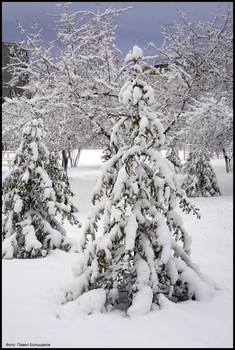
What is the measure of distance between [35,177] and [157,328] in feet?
16.3

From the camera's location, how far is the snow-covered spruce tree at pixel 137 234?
18.5 ft

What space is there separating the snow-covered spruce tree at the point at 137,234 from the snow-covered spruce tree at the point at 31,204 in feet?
10.2

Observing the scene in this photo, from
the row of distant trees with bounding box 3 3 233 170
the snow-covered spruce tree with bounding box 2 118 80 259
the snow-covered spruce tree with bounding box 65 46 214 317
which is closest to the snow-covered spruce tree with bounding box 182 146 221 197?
the row of distant trees with bounding box 3 3 233 170

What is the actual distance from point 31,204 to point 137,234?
4.03 metres

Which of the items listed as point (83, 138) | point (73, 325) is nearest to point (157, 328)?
point (73, 325)

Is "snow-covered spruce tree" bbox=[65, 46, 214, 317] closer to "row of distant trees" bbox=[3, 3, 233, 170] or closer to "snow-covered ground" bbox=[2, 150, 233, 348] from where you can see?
"snow-covered ground" bbox=[2, 150, 233, 348]

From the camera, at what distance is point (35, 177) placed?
9.23 m

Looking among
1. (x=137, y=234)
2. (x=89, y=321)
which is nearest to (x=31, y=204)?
(x=137, y=234)

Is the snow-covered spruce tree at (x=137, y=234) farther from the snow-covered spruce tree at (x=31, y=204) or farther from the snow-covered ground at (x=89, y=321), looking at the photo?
the snow-covered spruce tree at (x=31, y=204)

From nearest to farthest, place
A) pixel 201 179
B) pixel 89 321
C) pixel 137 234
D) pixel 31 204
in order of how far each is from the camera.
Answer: pixel 89 321 < pixel 137 234 < pixel 31 204 < pixel 201 179

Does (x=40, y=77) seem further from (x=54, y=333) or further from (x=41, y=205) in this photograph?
(x=54, y=333)

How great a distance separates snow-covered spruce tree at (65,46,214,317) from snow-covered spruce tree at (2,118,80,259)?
311cm

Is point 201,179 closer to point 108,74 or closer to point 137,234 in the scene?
point 108,74

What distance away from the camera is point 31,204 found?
937cm
